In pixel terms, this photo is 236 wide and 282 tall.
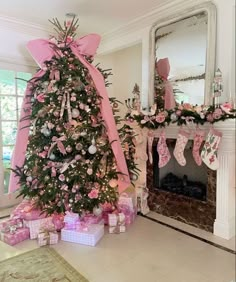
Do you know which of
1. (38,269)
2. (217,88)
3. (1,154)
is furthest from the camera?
Result: (1,154)

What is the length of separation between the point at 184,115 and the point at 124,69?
2094 millimetres

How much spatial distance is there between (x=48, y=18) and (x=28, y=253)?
2.78 meters

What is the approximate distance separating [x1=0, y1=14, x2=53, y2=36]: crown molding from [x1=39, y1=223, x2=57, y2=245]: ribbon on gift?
100 inches

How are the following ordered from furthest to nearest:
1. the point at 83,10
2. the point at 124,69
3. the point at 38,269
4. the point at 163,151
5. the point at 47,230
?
the point at 124,69 → the point at 83,10 → the point at 163,151 → the point at 47,230 → the point at 38,269

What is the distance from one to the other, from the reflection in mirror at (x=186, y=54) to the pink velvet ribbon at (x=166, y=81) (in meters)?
0.04

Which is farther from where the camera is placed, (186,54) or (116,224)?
(186,54)

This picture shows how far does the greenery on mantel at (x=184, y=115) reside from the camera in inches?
89.7

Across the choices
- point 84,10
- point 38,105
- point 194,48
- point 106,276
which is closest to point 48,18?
point 84,10

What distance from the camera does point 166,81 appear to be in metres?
3.09

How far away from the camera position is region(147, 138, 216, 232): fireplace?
2.73 meters

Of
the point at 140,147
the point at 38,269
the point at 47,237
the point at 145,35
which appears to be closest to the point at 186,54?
the point at 145,35

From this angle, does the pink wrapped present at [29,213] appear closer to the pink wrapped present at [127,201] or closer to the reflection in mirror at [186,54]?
the pink wrapped present at [127,201]

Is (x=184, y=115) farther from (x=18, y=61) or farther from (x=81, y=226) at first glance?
(x=18, y=61)

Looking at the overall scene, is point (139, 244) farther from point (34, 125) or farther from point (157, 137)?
point (34, 125)
